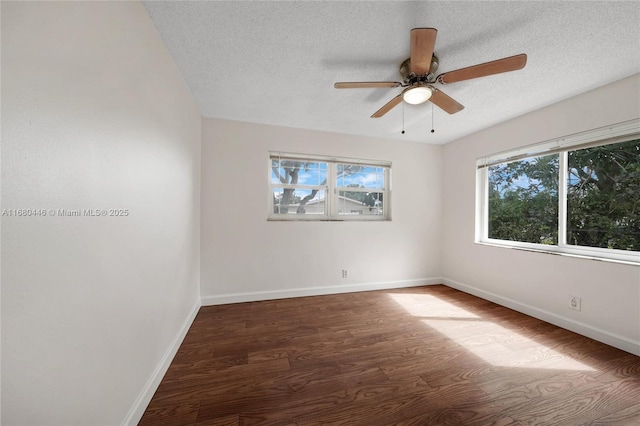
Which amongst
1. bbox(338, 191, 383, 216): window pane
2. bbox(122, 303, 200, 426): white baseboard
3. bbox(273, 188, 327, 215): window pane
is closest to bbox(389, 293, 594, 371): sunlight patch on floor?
bbox(338, 191, 383, 216): window pane

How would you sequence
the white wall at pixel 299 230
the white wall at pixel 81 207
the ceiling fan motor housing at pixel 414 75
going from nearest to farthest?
the white wall at pixel 81 207 < the ceiling fan motor housing at pixel 414 75 < the white wall at pixel 299 230

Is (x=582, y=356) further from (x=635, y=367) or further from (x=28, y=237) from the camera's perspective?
(x=28, y=237)

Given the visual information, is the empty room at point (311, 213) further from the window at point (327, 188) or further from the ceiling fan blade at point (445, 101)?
the ceiling fan blade at point (445, 101)

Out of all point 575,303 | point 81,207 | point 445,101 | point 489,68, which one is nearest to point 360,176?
point 445,101

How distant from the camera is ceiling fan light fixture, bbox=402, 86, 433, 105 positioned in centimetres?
162

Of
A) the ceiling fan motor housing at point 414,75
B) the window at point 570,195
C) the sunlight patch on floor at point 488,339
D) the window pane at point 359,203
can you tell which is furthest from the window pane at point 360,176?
the sunlight patch on floor at point 488,339

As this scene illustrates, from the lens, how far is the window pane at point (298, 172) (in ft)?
9.77

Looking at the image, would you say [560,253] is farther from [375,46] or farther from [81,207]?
[81,207]

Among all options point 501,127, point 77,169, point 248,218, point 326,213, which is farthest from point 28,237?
point 501,127

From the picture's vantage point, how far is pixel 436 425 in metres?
1.18

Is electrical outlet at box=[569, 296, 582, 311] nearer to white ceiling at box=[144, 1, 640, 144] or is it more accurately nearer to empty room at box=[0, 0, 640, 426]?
empty room at box=[0, 0, 640, 426]

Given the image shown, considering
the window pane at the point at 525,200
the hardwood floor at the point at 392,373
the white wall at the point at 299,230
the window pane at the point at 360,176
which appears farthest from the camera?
the window pane at the point at 360,176

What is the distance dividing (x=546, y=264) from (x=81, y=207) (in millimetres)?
3738

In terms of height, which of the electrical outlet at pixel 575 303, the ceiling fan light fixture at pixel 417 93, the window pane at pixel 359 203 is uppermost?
the ceiling fan light fixture at pixel 417 93
